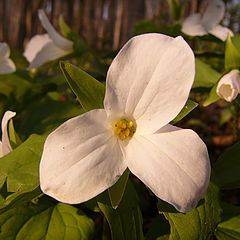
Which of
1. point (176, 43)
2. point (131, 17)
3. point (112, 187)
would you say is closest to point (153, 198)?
point (112, 187)

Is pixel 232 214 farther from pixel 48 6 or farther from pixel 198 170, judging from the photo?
pixel 48 6

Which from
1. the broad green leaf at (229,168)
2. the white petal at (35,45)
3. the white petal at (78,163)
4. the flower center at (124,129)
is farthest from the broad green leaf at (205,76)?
the white petal at (35,45)

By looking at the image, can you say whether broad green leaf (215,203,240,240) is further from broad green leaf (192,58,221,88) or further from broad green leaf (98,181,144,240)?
broad green leaf (192,58,221,88)

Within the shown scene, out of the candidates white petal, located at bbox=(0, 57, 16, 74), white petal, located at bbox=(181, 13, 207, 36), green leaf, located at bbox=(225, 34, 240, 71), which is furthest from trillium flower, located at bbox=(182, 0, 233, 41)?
white petal, located at bbox=(0, 57, 16, 74)

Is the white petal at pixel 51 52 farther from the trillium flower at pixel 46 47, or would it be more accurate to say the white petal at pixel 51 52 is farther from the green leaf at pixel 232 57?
the green leaf at pixel 232 57

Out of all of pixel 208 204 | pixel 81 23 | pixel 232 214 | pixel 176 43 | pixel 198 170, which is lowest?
pixel 81 23
